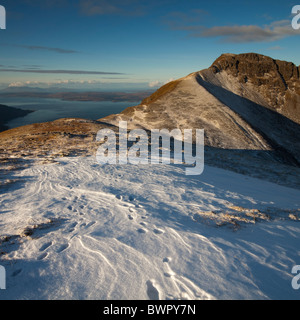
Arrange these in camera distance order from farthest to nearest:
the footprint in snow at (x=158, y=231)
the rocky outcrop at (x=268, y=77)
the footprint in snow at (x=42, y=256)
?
the rocky outcrop at (x=268, y=77) < the footprint in snow at (x=158, y=231) < the footprint in snow at (x=42, y=256)

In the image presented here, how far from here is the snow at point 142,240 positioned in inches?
168

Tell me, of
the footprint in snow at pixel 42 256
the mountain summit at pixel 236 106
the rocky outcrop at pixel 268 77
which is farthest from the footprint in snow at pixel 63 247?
the rocky outcrop at pixel 268 77

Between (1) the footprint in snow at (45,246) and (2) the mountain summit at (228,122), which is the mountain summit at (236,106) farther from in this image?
(1) the footprint in snow at (45,246)

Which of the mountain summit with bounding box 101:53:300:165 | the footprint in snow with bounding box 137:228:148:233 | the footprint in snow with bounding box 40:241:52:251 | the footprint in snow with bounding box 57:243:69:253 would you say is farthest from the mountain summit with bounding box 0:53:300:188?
the footprint in snow with bounding box 137:228:148:233

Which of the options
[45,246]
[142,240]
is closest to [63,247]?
[45,246]

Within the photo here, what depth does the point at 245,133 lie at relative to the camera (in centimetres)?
3662

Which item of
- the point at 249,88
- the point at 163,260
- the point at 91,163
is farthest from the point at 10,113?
the point at 163,260

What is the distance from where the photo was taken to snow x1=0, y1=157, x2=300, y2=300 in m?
4.27

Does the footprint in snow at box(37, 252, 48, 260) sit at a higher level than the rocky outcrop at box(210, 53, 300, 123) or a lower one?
lower

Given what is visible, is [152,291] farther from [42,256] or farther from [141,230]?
[42,256]

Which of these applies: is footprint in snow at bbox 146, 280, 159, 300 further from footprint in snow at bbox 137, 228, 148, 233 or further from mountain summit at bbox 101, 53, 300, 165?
mountain summit at bbox 101, 53, 300, 165

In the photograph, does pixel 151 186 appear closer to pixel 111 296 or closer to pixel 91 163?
pixel 91 163

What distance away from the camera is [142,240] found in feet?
18.6
